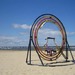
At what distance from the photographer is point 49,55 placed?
19.7 m

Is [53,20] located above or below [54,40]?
above

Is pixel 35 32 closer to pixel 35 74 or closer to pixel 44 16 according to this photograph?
pixel 44 16

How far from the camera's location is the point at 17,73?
45.9 ft

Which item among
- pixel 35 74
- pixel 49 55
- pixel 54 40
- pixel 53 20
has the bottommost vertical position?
pixel 35 74

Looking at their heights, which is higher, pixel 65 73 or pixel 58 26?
pixel 58 26

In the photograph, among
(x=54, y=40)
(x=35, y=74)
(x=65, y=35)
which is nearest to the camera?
(x=35, y=74)

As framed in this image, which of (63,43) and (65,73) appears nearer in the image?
(65,73)

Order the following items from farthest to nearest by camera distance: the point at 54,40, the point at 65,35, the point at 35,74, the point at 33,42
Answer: the point at 54,40, the point at 65,35, the point at 33,42, the point at 35,74

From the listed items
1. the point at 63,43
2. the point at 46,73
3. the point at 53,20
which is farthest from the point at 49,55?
the point at 46,73

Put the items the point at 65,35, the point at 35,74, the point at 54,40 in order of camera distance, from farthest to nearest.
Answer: the point at 54,40
the point at 65,35
the point at 35,74

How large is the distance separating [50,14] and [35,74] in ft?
23.0

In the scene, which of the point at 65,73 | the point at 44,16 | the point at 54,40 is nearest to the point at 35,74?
the point at 65,73

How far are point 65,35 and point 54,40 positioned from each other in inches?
85.3

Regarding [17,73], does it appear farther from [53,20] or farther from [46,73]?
[53,20]
